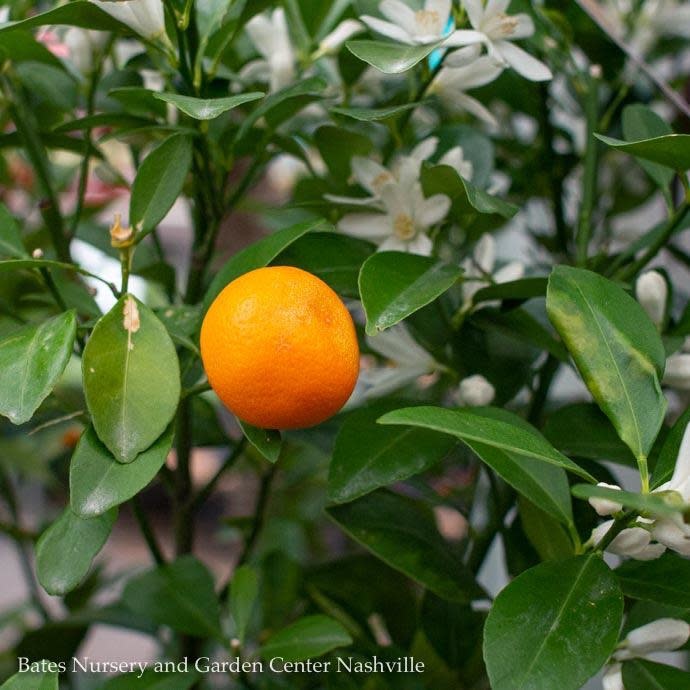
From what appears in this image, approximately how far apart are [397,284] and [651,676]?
255mm

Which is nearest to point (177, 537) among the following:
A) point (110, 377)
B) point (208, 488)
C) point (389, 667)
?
point (208, 488)

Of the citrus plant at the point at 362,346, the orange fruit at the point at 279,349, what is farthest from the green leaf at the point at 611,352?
the orange fruit at the point at 279,349

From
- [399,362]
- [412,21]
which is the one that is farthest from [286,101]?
[399,362]

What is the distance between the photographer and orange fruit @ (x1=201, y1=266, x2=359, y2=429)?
0.40 m

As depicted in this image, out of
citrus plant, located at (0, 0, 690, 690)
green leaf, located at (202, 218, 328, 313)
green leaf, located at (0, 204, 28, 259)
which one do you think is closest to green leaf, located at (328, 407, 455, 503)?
citrus plant, located at (0, 0, 690, 690)

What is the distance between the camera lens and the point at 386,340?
22.8 inches

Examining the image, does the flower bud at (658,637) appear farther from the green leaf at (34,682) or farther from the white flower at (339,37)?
the white flower at (339,37)

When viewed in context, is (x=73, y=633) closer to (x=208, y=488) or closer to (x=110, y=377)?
(x=208, y=488)

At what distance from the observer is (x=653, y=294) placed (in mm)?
534

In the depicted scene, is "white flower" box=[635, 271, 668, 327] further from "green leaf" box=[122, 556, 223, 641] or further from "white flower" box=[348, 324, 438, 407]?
"green leaf" box=[122, 556, 223, 641]

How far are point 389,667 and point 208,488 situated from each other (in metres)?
0.19

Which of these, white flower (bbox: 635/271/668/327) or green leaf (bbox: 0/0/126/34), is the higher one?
green leaf (bbox: 0/0/126/34)

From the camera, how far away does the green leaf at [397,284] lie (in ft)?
1.36

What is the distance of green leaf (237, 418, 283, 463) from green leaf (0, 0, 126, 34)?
232 millimetres
